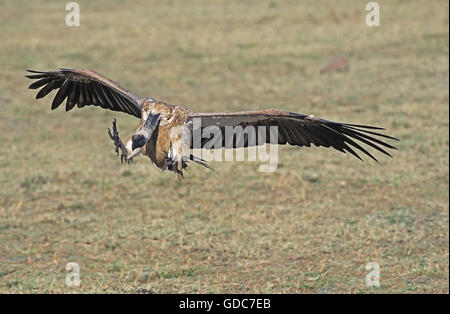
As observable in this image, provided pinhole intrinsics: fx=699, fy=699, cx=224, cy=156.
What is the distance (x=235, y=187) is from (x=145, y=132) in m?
5.72

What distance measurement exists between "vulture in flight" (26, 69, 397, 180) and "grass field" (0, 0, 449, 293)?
2334 mm

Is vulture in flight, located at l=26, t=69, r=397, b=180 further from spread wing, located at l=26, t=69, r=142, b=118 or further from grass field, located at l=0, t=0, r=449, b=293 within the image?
grass field, located at l=0, t=0, r=449, b=293

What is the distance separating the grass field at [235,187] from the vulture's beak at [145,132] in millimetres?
2868

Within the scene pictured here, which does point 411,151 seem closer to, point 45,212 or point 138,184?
point 138,184

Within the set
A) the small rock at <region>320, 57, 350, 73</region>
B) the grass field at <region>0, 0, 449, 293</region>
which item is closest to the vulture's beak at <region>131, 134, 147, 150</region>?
the grass field at <region>0, 0, 449, 293</region>

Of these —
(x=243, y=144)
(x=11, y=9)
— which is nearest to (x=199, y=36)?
(x=11, y=9)

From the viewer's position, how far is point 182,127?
18.5 feet

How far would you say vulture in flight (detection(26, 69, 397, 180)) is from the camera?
5.45 metres

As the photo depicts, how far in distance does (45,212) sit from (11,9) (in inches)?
752

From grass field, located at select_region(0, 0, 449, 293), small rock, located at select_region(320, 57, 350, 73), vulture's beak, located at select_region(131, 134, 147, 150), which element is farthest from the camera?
Result: small rock, located at select_region(320, 57, 350, 73)

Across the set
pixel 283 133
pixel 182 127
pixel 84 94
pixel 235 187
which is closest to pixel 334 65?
pixel 235 187

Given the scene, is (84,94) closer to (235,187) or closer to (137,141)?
(137,141)

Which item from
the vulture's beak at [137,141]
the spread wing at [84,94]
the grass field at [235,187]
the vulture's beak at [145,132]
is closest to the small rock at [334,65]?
the grass field at [235,187]

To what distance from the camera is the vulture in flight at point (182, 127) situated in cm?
545
